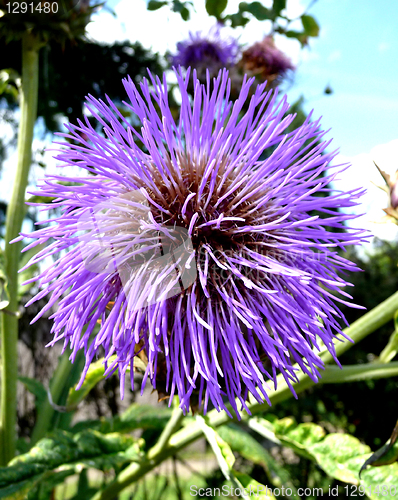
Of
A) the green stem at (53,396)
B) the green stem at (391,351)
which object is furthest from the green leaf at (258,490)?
the green stem at (53,396)

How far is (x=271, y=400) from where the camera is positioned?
3.17 feet

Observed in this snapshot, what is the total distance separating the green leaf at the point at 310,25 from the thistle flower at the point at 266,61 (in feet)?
1.42

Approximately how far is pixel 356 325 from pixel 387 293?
1306mm

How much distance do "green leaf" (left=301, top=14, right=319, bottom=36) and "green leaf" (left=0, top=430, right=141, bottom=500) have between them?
144cm

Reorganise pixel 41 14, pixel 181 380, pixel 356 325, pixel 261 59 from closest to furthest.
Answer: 1. pixel 181 380
2. pixel 356 325
3. pixel 41 14
4. pixel 261 59

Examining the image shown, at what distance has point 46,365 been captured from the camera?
81.4 inches

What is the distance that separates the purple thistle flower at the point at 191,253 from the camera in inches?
26.5

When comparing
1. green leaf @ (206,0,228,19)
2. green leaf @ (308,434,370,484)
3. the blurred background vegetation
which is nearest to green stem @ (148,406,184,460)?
green leaf @ (308,434,370,484)

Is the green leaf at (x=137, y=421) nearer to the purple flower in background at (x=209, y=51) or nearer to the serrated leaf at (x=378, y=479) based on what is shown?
the serrated leaf at (x=378, y=479)

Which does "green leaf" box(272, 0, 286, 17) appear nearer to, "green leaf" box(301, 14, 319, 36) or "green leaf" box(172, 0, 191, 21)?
"green leaf" box(301, 14, 319, 36)

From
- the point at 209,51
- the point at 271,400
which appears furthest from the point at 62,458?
the point at 209,51

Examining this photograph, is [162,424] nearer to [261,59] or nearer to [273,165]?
[273,165]

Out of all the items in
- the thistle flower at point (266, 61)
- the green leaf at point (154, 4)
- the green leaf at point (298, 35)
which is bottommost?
the green leaf at point (298, 35)

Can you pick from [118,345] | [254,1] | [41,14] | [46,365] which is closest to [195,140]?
[118,345]
